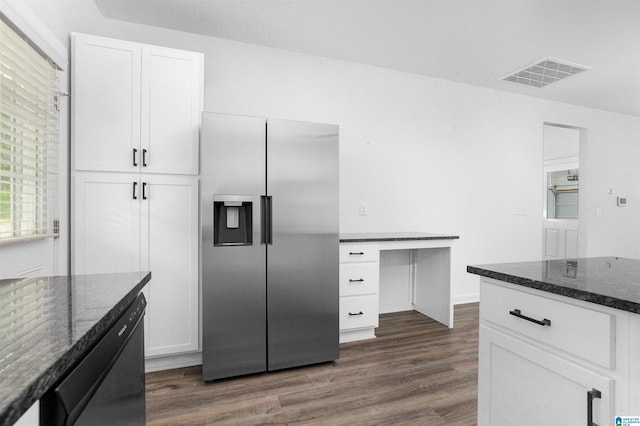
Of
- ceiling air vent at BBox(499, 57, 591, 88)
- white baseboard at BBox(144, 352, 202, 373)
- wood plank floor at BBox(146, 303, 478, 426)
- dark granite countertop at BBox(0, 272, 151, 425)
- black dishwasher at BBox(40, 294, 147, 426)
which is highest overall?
ceiling air vent at BBox(499, 57, 591, 88)

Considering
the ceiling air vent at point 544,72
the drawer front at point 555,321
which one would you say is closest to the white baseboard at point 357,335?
the drawer front at point 555,321

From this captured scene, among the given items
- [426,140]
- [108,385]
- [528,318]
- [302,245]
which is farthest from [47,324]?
[426,140]

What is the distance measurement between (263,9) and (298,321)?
2363mm

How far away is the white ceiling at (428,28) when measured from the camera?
97.3 inches

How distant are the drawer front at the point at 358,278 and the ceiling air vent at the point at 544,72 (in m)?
2.75

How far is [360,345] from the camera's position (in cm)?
273

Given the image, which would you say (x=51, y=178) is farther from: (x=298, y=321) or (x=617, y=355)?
(x=617, y=355)

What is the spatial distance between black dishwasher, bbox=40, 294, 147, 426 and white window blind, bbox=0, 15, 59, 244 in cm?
95

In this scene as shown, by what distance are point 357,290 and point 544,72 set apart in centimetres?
319

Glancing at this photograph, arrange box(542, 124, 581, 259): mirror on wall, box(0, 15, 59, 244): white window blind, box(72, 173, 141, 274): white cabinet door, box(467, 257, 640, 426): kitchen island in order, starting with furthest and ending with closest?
box(542, 124, 581, 259): mirror on wall → box(72, 173, 141, 274): white cabinet door → box(0, 15, 59, 244): white window blind → box(467, 257, 640, 426): kitchen island

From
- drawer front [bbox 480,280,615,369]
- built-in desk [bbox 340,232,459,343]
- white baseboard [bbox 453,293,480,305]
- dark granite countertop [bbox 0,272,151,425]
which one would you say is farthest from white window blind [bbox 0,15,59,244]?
white baseboard [bbox 453,293,480,305]

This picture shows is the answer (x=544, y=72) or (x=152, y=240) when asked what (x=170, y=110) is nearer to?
(x=152, y=240)

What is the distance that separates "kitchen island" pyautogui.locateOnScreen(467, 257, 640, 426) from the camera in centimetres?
85

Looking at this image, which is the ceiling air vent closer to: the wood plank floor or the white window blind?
the wood plank floor
